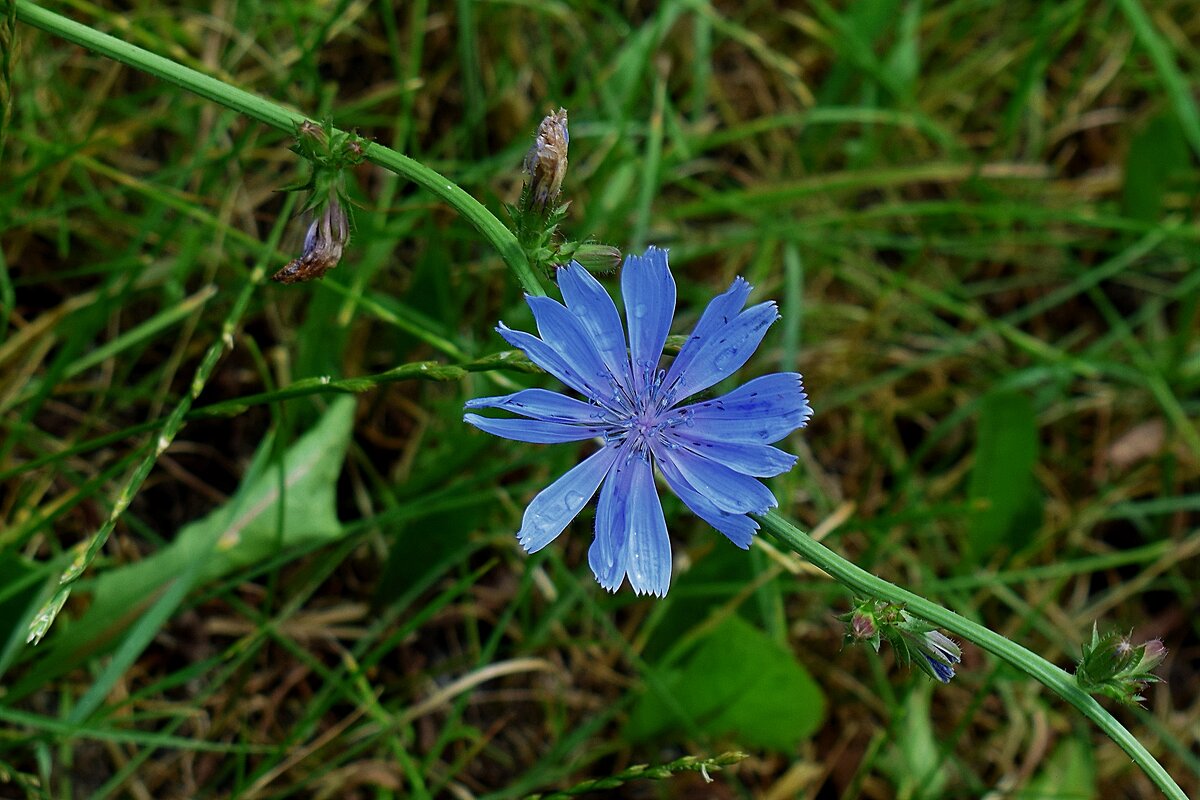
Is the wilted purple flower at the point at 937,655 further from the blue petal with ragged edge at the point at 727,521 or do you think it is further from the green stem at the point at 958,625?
the blue petal with ragged edge at the point at 727,521

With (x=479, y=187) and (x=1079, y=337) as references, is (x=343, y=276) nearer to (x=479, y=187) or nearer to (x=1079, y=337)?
(x=479, y=187)

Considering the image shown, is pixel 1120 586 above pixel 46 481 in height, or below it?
below

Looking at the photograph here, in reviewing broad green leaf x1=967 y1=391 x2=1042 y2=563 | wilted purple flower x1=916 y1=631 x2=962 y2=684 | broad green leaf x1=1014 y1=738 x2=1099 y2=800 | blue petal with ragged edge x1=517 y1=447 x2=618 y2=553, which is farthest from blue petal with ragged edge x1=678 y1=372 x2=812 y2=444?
broad green leaf x1=1014 y1=738 x2=1099 y2=800

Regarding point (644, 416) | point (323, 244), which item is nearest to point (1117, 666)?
point (644, 416)

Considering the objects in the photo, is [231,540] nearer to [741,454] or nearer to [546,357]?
[546,357]

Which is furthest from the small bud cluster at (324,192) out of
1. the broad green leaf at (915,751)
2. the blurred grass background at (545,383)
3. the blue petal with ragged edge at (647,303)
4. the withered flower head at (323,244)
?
the broad green leaf at (915,751)

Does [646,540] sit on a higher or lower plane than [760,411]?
lower

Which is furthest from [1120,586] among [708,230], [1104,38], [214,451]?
[214,451]
